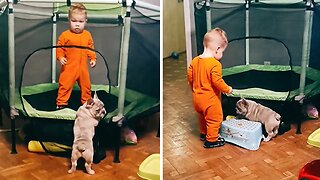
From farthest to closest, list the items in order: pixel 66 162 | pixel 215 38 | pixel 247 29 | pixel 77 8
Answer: pixel 247 29 < pixel 215 38 < pixel 66 162 < pixel 77 8

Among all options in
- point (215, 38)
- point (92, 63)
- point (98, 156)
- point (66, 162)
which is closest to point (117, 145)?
point (98, 156)

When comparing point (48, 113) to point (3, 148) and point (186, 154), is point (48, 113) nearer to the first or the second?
point (3, 148)

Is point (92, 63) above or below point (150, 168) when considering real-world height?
above

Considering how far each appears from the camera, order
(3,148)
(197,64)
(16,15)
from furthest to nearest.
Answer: (197,64) < (3,148) < (16,15)

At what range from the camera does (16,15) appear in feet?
4.72

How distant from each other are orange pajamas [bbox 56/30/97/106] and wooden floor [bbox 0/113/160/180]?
0.21 m

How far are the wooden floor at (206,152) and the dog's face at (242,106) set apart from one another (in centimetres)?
15

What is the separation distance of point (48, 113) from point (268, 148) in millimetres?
864

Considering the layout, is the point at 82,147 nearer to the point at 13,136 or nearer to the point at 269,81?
the point at 13,136

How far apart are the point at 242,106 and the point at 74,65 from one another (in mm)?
759

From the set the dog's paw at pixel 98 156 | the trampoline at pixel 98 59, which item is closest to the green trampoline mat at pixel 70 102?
the trampoline at pixel 98 59

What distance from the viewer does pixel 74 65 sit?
4.82 feet

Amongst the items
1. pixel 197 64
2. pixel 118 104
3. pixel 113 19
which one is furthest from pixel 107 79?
pixel 197 64

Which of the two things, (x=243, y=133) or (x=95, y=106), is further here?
(x=243, y=133)
